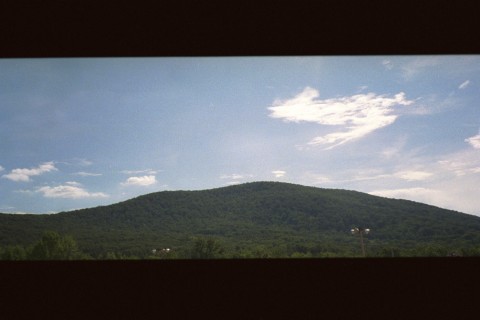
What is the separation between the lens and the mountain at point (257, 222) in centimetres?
2667

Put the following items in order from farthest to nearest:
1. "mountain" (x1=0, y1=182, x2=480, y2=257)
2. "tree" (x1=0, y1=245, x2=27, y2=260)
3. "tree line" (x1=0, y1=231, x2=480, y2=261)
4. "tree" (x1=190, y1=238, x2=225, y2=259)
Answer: "tree" (x1=190, y1=238, x2=225, y2=259) → "mountain" (x1=0, y1=182, x2=480, y2=257) → "tree" (x1=0, y1=245, x2=27, y2=260) → "tree line" (x1=0, y1=231, x2=480, y2=261)

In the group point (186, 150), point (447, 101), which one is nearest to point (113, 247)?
point (186, 150)

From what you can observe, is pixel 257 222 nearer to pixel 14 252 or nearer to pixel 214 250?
pixel 214 250

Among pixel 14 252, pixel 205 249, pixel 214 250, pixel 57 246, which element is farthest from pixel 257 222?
pixel 14 252

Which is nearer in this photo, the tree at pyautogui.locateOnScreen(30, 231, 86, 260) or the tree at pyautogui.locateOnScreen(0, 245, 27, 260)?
the tree at pyautogui.locateOnScreen(0, 245, 27, 260)

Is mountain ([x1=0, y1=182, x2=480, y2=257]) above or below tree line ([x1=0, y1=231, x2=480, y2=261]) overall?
above

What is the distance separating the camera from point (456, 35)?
214 centimetres

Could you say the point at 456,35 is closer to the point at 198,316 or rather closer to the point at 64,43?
the point at 198,316

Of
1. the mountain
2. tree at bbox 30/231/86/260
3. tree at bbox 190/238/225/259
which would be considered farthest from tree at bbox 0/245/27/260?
tree at bbox 190/238/225/259

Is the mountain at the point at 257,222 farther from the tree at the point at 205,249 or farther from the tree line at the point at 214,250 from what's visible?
Result: the tree at the point at 205,249

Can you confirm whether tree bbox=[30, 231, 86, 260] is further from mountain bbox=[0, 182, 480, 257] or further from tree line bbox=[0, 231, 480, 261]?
mountain bbox=[0, 182, 480, 257]

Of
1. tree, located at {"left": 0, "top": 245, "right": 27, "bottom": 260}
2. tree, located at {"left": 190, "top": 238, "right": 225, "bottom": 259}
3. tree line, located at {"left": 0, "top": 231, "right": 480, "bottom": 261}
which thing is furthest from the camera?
tree, located at {"left": 190, "top": 238, "right": 225, "bottom": 259}

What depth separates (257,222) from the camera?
3200 centimetres

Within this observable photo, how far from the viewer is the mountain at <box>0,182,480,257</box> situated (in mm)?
26672
